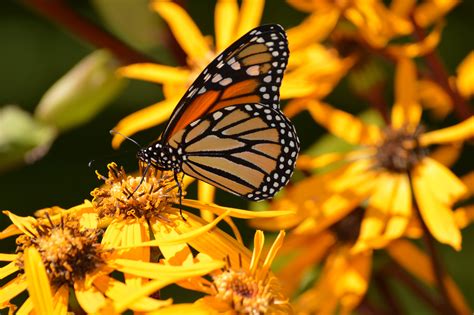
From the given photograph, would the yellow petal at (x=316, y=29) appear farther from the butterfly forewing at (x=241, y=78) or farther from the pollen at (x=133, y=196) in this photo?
the pollen at (x=133, y=196)

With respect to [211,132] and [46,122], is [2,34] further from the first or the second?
[211,132]

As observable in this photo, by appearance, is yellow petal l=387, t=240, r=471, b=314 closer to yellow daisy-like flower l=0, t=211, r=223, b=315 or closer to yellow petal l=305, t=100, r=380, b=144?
yellow petal l=305, t=100, r=380, b=144

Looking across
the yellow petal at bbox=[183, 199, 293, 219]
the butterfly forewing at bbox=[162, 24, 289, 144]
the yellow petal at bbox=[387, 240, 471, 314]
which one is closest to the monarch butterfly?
the butterfly forewing at bbox=[162, 24, 289, 144]

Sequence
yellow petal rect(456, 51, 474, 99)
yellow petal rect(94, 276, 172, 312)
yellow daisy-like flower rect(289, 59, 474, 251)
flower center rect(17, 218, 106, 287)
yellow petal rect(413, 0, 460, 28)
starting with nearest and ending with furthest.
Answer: yellow petal rect(94, 276, 172, 312) < flower center rect(17, 218, 106, 287) < yellow daisy-like flower rect(289, 59, 474, 251) < yellow petal rect(413, 0, 460, 28) < yellow petal rect(456, 51, 474, 99)

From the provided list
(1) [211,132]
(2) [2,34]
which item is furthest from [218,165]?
(2) [2,34]

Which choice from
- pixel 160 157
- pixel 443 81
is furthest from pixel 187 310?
pixel 443 81

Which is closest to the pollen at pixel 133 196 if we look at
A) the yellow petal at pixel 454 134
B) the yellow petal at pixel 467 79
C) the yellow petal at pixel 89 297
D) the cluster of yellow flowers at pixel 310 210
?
the cluster of yellow flowers at pixel 310 210
